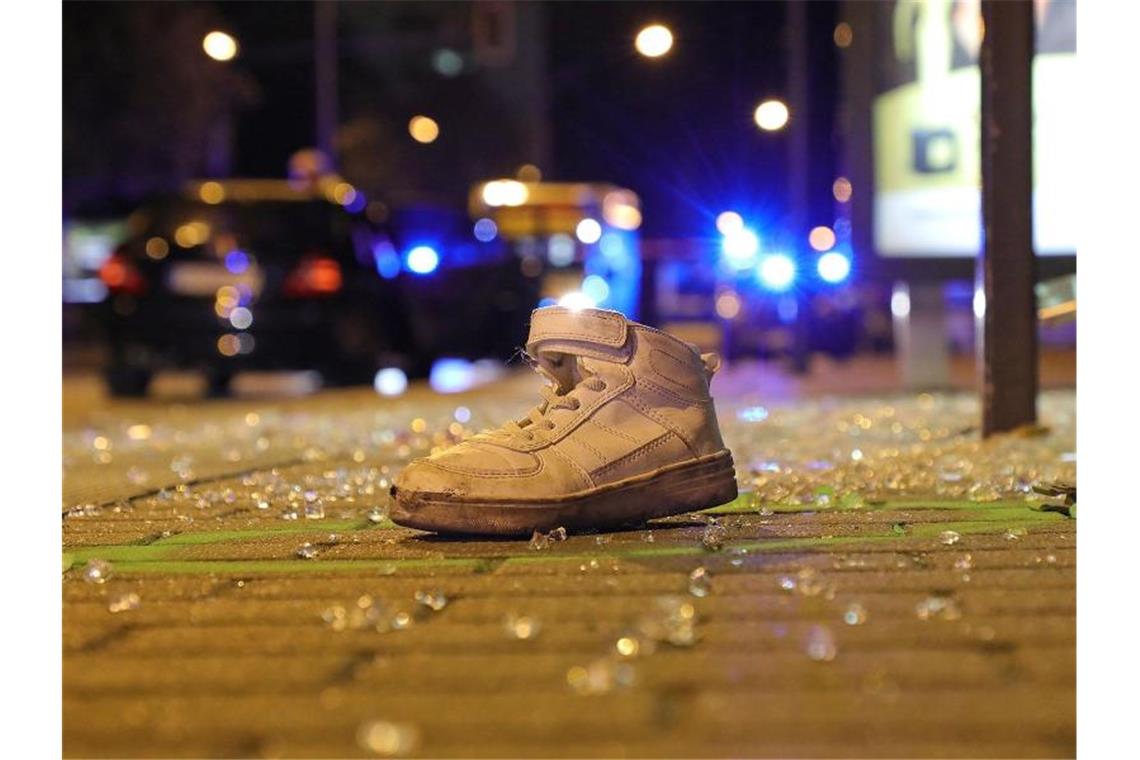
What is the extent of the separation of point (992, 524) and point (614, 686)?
6.71 ft

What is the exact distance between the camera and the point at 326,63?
3391 centimetres

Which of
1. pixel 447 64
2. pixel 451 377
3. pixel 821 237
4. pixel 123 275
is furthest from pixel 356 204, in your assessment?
pixel 447 64

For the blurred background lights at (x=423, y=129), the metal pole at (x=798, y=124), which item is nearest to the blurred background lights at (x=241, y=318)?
the metal pole at (x=798, y=124)

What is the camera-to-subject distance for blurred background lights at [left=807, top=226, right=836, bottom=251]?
22.3 meters

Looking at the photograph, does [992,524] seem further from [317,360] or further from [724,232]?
[724,232]

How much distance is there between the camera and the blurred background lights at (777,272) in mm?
19656

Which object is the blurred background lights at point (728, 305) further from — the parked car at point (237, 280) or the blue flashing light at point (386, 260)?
the parked car at point (237, 280)

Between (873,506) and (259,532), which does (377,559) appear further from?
(873,506)

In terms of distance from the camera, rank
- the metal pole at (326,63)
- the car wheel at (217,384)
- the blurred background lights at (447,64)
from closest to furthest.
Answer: the car wheel at (217,384)
the metal pole at (326,63)
the blurred background lights at (447,64)

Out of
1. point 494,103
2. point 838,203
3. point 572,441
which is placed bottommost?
point 572,441

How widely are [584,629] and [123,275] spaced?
11.2 metres

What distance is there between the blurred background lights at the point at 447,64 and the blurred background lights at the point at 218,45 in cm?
1291
